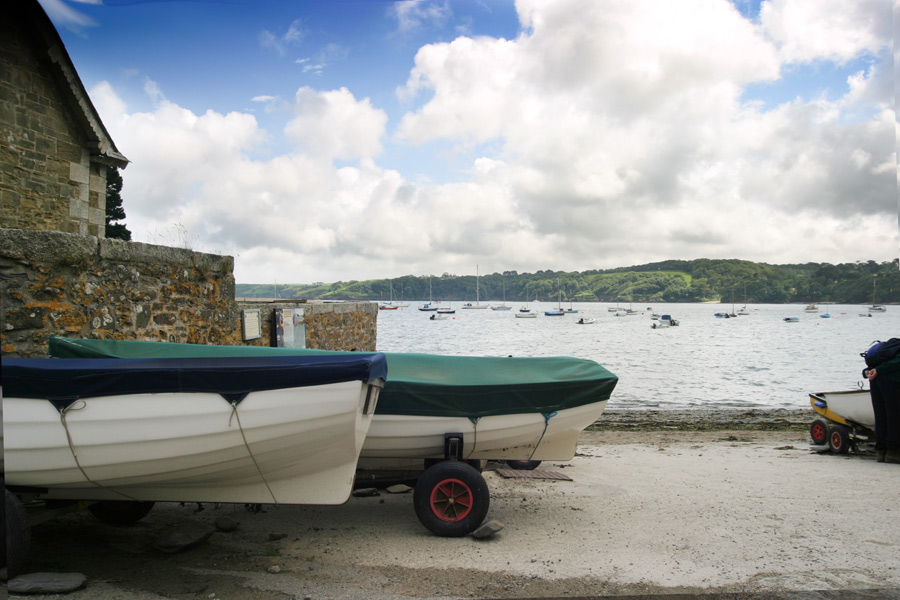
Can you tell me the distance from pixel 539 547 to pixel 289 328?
6.13 m

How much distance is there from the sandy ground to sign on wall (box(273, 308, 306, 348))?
4.02m

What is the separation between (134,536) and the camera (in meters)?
4.10

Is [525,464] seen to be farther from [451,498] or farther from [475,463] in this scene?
[451,498]

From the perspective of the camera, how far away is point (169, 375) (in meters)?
3.26

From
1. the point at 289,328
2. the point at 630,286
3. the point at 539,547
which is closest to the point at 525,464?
the point at 539,547

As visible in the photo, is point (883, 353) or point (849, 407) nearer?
point (883, 353)

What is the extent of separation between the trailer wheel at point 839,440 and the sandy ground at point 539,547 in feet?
6.43

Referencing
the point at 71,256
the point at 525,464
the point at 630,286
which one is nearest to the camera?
the point at 71,256

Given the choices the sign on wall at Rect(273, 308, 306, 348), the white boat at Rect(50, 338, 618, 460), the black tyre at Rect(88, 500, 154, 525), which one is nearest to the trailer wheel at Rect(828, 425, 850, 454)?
the white boat at Rect(50, 338, 618, 460)

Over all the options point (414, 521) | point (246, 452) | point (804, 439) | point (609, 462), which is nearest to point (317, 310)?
point (609, 462)

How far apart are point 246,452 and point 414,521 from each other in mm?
1754

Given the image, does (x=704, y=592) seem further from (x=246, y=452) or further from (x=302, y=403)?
(x=246, y=452)

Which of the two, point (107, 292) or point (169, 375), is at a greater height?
point (107, 292)

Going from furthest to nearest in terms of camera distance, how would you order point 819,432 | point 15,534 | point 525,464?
point 819,432 → point 525,464 → point 15,534
